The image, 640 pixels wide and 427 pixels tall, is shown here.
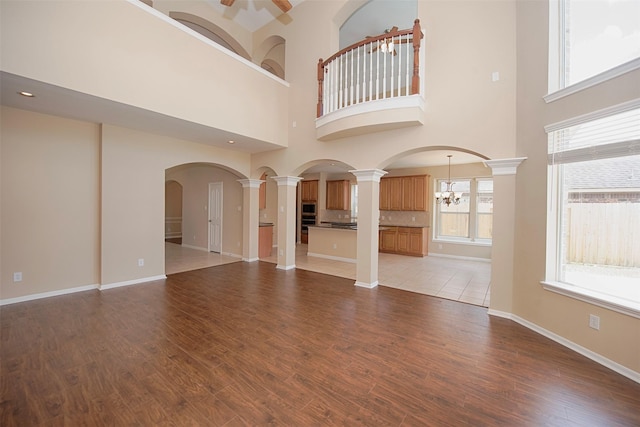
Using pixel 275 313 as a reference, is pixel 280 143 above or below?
above

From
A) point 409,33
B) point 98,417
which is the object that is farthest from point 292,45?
point 98,417

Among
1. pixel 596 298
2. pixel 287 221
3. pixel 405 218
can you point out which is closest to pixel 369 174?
pixel 287 221

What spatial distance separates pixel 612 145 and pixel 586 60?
102cm

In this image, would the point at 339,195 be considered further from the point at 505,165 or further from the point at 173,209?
the point at 173,209

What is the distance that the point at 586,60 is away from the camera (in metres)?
2.70

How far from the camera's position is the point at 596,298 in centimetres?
248

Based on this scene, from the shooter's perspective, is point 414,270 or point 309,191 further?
point 309,191

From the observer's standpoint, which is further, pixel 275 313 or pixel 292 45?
pixel 292 45

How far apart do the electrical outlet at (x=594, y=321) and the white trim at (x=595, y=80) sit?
7.55ft

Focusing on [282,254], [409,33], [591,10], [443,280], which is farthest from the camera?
[282,254]

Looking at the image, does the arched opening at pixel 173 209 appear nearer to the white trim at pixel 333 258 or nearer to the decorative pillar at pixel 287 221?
the white trim at pixel 333 258

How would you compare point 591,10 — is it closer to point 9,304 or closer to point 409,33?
point 409,33

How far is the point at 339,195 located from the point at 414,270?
4345mm

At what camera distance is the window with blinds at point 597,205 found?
2.35 m
